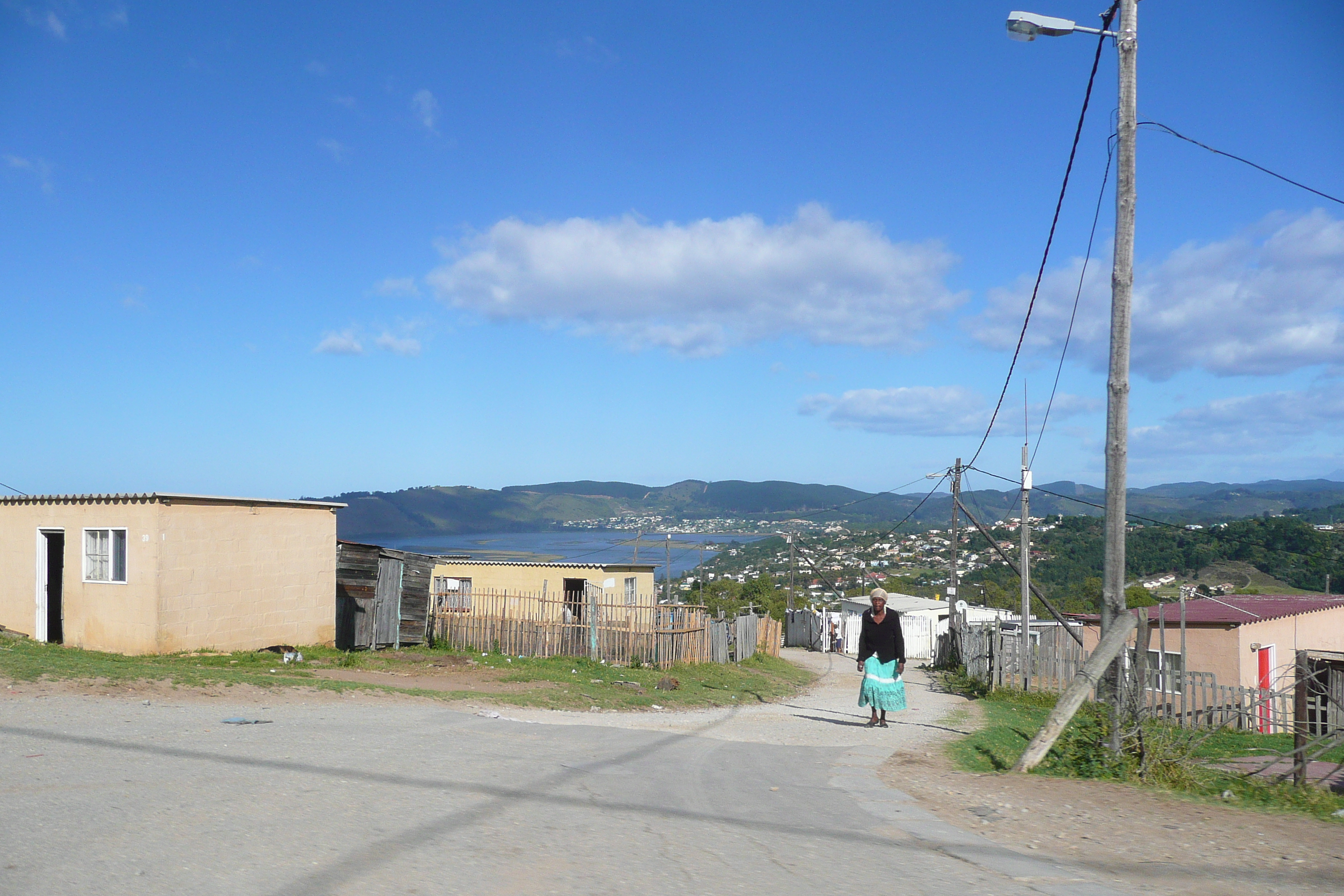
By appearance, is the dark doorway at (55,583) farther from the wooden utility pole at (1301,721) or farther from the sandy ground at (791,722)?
the wooden utility pole at (1301,721)

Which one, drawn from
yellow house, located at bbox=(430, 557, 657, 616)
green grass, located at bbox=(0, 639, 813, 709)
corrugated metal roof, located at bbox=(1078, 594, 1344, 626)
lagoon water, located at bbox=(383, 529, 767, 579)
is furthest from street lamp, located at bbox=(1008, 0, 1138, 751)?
lagoon water, located at bbox=(383, 529, 767, 579)

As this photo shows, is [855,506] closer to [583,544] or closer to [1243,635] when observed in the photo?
[583,544]

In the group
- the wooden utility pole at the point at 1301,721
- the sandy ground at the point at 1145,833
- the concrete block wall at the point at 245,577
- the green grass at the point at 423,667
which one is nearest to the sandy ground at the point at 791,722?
the green grass at the point at 423,667

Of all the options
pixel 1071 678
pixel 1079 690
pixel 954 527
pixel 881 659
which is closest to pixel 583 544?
pixel 954 527

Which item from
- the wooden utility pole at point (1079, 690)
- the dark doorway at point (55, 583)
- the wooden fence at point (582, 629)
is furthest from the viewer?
the wooden fence at point (582, 629)

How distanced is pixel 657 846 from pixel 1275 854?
12.4 ft

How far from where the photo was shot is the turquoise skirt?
37.0 feet

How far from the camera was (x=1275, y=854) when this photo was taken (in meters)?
5.62

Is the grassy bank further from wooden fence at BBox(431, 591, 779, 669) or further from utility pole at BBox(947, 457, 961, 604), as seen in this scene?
utility pole at BBox(947, 457, 961, 604)

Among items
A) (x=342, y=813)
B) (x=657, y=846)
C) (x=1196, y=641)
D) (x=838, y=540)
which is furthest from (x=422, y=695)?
(x=838, y=540)

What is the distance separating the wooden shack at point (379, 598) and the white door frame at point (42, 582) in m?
5.27

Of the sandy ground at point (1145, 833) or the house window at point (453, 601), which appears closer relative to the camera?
the sandy ground at point (1145, 833)

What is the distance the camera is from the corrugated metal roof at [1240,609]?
70.0ft

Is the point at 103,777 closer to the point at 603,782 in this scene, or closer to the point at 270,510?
the point at 603,782
